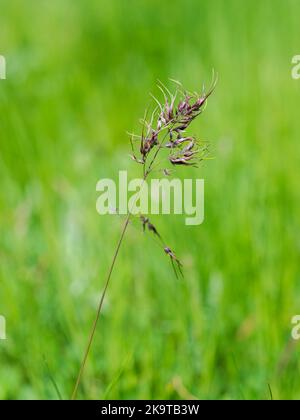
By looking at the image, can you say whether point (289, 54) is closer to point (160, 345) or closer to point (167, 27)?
point (167, 27)

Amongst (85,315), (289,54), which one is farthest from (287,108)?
(85,315)

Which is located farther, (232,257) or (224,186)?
(224,186)

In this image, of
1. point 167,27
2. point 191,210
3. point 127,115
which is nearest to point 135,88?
point 127,115

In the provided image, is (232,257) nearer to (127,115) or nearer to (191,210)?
(191,210)

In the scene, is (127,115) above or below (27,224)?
above

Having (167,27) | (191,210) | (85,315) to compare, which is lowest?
(85,315)

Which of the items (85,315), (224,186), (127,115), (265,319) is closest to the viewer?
(265,319)
